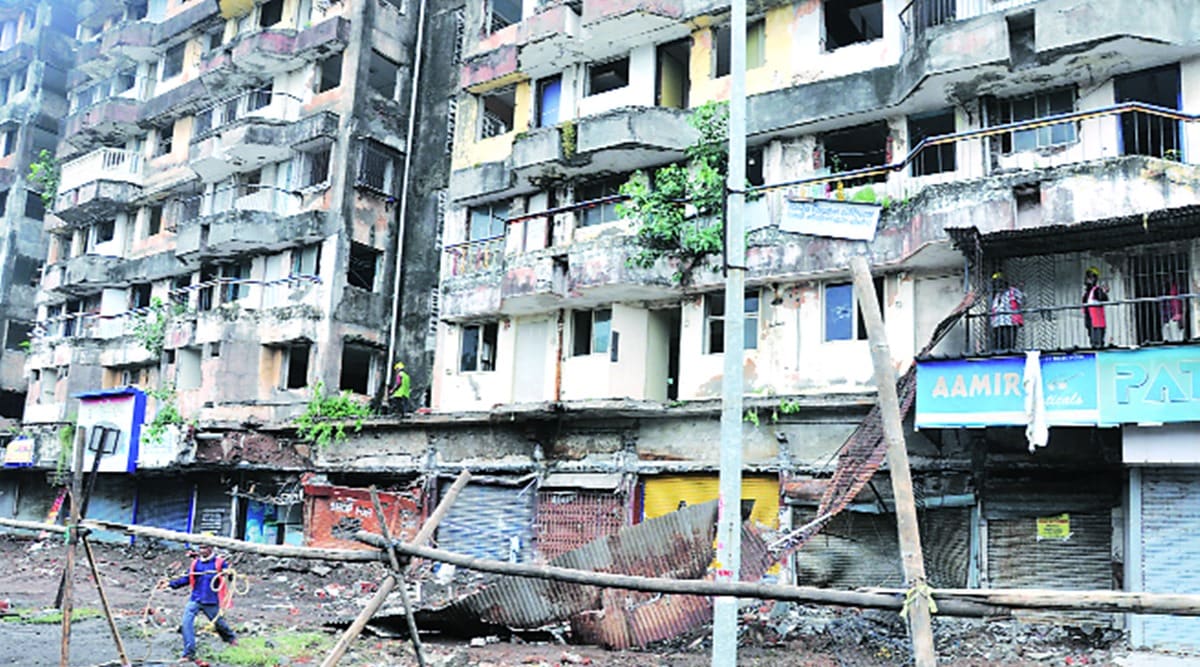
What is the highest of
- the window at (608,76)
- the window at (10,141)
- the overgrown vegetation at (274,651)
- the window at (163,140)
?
the window at (10,141)

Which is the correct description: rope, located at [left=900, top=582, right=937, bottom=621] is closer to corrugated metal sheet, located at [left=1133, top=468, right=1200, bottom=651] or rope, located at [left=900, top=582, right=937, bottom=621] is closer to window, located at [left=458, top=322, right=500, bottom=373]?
corrugated metal sheet, located at [left=1133, top=468, right=1200, bottom=651]

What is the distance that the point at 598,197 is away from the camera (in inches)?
1053

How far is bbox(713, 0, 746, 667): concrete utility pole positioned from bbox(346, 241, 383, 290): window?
954 inches

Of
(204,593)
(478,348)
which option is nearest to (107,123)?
(478,348)

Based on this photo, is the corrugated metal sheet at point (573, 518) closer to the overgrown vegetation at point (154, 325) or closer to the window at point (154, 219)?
the overgrown vegetation at point (154, 325)

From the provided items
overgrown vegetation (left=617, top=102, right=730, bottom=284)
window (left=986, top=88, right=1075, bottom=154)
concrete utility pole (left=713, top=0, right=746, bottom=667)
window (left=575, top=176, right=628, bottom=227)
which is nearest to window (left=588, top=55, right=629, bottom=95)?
window (left=575, top=176, right=628, bottom=227)

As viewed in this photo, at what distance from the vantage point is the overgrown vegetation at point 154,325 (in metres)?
36.3

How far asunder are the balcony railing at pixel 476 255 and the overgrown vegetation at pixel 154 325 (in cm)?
1384

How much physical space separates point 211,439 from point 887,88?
20.8 meters

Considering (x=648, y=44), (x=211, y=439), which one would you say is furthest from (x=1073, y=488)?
(x=211, y=439)

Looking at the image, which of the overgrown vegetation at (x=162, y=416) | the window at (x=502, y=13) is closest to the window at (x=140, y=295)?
the overgrown vegetation at (x=162, y=416)

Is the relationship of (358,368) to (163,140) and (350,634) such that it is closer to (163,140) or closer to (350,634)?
(163,140)

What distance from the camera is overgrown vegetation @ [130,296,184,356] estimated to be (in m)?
36.3

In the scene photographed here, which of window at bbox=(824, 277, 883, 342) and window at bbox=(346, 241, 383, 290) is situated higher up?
window at bbox=(346, 241, 383, 290)
